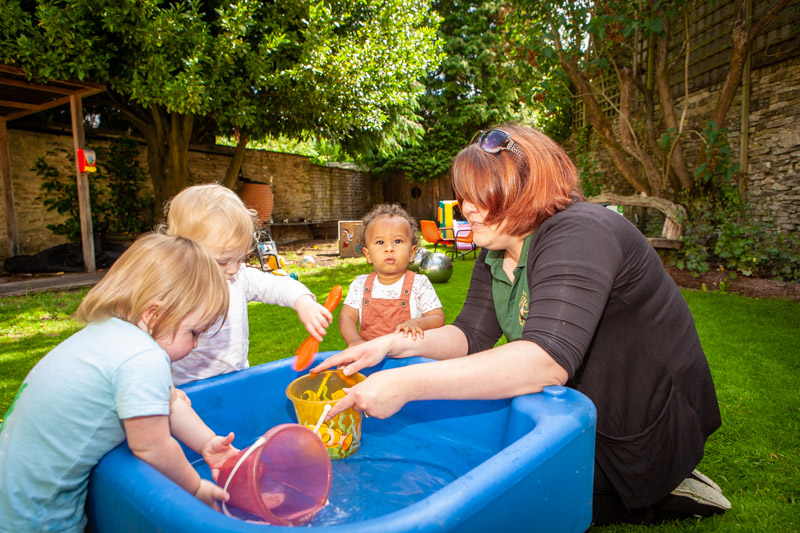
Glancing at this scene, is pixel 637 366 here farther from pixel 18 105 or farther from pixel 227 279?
pixel 18 105

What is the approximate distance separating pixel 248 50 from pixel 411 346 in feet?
21.1

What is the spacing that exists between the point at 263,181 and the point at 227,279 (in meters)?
10.8

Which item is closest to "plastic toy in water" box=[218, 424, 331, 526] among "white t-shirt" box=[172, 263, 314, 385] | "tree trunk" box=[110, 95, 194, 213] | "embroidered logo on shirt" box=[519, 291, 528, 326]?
"embroidered logo on shirt" box=[519, 291, 528, 326]

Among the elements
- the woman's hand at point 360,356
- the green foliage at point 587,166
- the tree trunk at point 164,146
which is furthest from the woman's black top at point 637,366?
the tree trunk at point 164,146

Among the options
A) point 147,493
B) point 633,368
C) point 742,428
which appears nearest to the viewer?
point 147,493

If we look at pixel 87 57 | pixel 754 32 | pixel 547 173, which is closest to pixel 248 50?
pixel 87 57

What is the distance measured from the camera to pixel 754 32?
5090 millimetres

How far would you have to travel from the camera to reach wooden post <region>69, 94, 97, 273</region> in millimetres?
6410

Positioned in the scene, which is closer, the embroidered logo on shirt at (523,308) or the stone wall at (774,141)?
the embroidered logo on shirt at (523,308)

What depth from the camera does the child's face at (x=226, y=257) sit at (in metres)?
1.69

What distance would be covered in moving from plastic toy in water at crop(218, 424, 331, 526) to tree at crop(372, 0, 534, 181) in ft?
47.2

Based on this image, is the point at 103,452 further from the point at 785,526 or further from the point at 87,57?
the point at 87,57

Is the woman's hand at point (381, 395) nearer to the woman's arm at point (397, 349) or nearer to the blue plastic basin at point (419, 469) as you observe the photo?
the blue plastic basin at point (419, 469)

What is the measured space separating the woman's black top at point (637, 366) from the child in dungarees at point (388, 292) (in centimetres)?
134
